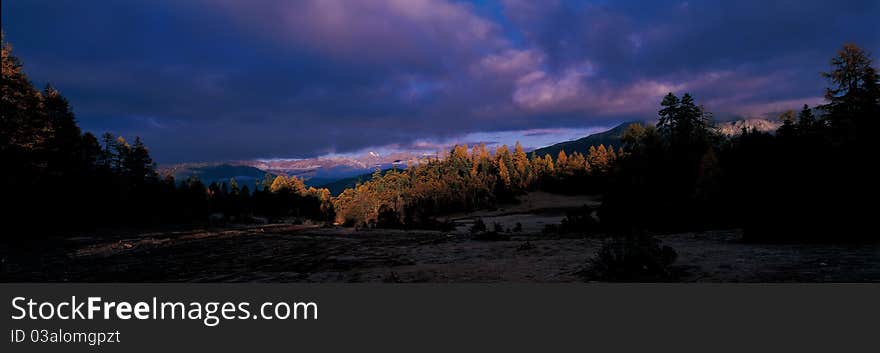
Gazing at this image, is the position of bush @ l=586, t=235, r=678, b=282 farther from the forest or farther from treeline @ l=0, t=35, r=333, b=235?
treeline @ l=0, t=35, r=333, b=235

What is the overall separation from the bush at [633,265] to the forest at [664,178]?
30.4 inches

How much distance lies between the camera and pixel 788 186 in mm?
14633

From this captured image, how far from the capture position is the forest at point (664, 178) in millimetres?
14265

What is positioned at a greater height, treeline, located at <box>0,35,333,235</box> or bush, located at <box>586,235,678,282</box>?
treeline, located at <box>0,35,333,235</box>

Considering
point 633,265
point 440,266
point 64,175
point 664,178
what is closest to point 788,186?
point 633,265

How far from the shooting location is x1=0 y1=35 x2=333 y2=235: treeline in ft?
86.9

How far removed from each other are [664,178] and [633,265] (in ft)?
80.5

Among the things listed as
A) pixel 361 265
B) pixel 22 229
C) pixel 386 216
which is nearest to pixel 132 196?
pixel 22 229

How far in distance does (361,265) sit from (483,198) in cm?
8102

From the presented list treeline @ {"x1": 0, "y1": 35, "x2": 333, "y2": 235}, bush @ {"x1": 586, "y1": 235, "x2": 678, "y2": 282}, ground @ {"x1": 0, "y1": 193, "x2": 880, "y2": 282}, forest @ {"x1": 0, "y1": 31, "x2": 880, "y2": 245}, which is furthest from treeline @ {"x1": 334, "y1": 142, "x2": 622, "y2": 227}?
bush @ {"x1": 586, "y1": 235, "x2": 678, "y2": 282}

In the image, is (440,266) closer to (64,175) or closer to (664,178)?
(664,178)

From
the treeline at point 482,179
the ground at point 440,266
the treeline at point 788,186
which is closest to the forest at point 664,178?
the treeline at point 788,186

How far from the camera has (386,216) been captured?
158 feet

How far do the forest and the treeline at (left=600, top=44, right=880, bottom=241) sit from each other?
40 millimetres
